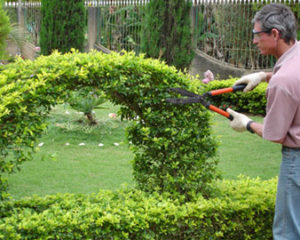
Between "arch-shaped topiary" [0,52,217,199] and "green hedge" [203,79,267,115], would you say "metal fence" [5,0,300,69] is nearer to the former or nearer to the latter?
"green hedge" [203,79,267,115]

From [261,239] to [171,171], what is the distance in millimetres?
1028

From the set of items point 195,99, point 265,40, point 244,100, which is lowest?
point 244,100

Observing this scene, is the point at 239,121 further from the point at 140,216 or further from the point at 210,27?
the point at 210,27

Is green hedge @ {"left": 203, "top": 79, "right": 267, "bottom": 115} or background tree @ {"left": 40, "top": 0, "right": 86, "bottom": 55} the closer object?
green hedge @ {"left": 203, "top": 79, "right": 267, "bottom": 115}

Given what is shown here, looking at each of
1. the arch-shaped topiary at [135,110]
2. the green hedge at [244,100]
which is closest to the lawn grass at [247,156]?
the green hedge at [244,100]

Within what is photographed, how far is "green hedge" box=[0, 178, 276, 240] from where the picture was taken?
10.4 feet

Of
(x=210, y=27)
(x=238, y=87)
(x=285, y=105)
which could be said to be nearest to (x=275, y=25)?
(x=285, y=105)

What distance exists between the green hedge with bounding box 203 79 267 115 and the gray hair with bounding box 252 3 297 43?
736 centimetres

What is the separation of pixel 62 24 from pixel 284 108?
36.2ft

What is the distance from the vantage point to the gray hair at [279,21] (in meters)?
3.04

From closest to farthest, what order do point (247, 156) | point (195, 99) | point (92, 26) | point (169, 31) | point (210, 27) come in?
point (195, 99) → point (247, 156) → point (169, 31) → point (210, 27) → point (92, 26)

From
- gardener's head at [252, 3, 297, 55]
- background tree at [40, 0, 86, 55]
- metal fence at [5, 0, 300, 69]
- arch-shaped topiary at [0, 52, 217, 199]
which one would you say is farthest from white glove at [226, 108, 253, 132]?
background tree at [40, 0, 86, 55]

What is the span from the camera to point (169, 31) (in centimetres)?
1198

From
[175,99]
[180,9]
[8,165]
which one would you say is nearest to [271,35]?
[175,99]
